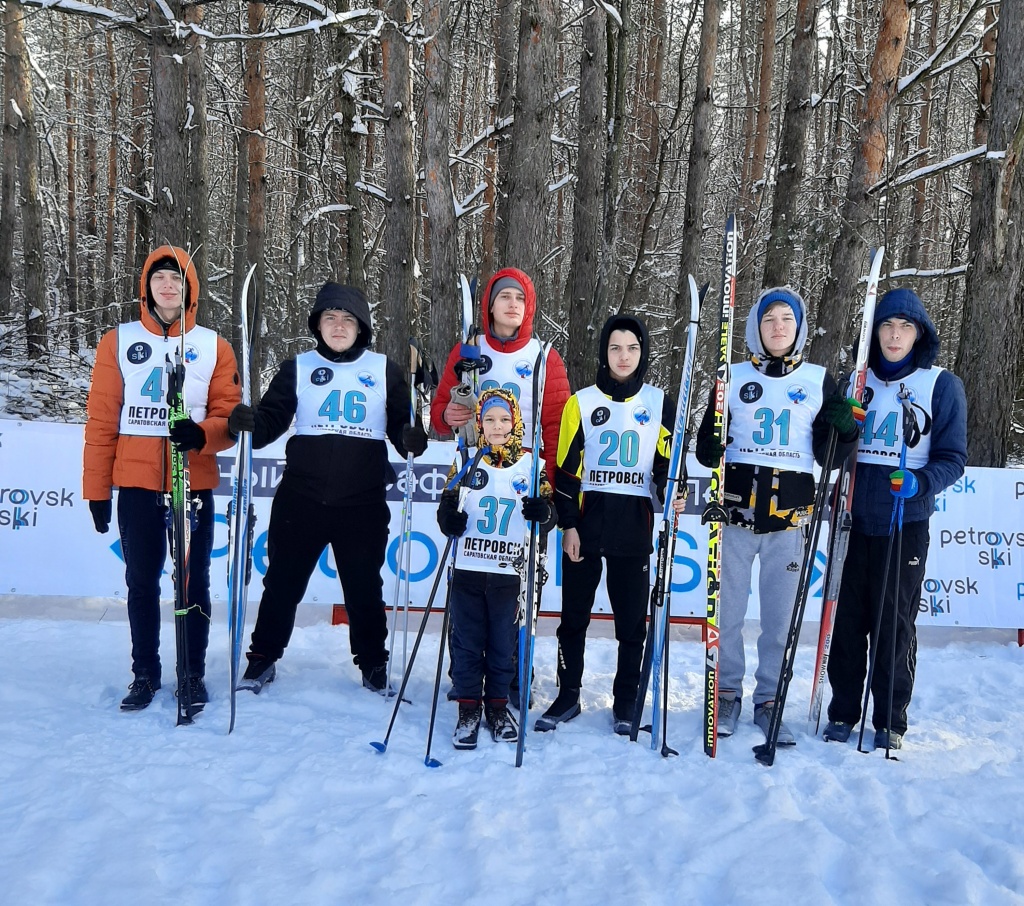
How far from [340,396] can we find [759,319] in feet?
6.53

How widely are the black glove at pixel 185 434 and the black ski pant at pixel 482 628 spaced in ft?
4.18

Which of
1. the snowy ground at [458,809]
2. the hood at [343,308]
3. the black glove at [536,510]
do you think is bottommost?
the snowy ground at [458,809]

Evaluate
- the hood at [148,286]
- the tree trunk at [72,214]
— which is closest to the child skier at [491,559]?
the hood at [148,286]

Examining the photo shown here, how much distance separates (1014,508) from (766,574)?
2705 mm

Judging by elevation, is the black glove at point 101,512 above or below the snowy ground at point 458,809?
above

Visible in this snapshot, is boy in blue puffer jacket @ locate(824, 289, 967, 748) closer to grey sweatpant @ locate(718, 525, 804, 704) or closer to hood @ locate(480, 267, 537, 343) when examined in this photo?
grey sweatpant @ locate(718, 525, 804, 704)

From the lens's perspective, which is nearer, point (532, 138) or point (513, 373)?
point (513, 373)

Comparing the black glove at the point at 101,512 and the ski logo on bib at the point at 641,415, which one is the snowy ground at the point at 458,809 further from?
the ski logo on bib at the point at 641,415

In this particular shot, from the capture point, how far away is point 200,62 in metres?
8.05

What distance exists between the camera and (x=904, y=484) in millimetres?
3359

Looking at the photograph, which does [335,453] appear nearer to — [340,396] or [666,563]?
[340,396]

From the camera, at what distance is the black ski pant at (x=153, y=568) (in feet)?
11.8

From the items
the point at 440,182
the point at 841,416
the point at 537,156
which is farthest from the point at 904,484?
the point at 440,182

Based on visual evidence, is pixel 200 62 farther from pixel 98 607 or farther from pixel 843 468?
pixel 843 468
